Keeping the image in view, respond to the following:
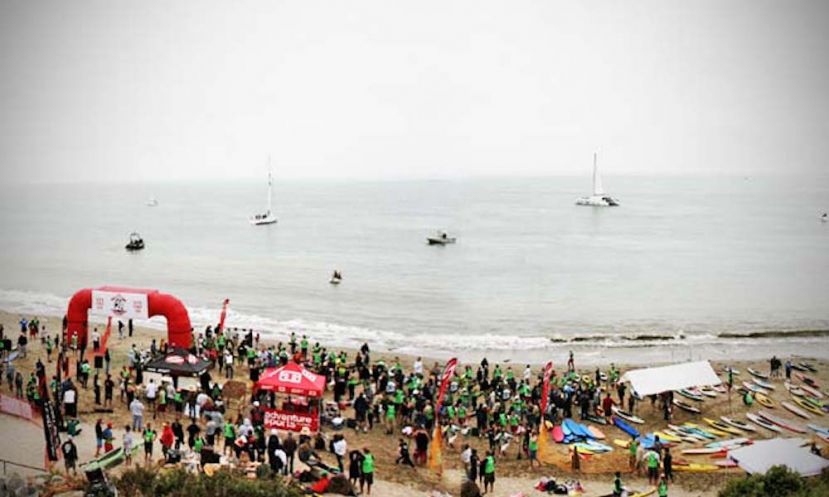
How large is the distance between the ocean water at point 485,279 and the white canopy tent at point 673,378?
39.3 ft

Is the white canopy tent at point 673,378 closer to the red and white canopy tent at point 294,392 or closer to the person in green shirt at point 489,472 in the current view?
the person in green shirt at point 489,472

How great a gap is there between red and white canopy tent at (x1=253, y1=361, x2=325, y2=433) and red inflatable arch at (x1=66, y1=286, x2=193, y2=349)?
9562 mm

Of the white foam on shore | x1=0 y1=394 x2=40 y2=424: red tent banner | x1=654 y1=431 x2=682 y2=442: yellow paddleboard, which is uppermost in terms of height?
x1=0 y1=394 x2=40 y2=424: red tent banner

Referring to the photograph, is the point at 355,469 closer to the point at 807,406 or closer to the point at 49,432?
the point at 49,432

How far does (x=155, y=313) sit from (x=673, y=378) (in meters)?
20.0

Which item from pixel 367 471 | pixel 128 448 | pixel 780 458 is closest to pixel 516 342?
pixel 780 458

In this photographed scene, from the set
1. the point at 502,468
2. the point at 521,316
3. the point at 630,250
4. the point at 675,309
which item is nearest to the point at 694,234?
the point at 630,250

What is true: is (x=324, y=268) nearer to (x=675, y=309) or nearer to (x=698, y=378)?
(x=675, y=309)

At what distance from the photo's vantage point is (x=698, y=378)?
2419 cm

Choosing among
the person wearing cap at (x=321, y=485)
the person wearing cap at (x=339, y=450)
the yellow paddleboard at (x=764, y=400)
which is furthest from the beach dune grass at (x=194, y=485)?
the yellow paddleboard at (x=764, y=400)

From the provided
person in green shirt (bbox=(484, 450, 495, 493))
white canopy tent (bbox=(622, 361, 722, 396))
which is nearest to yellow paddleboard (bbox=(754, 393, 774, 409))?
white canopy tent (bbox=(622, 361, 722, 396))

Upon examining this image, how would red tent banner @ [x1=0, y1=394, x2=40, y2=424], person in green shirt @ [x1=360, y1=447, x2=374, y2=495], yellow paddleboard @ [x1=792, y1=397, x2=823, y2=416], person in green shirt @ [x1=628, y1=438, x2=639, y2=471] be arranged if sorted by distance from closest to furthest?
person in green shirt @ [x1=360, y1=447, x2=374, y2=495] → person in green shirt @ [x1=628, y1=438, x2=639, y2=471] → red tent banner @ [x1=0, y1=394, x2=40, y2=424] → yellow paddleboard @ [x1=792, y1=397, x2=823, y2=416]

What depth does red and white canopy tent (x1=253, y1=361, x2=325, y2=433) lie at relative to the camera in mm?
19547

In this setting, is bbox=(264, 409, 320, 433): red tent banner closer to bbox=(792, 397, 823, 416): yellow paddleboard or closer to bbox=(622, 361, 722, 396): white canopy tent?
bbox=(622, 361, 722, 396): white canopy tent
